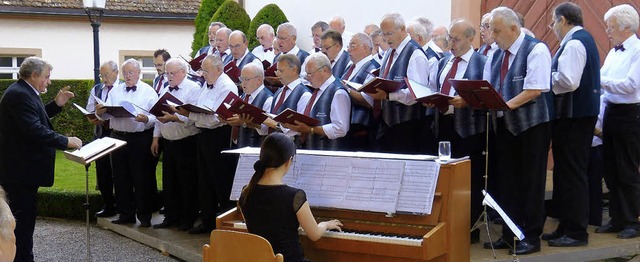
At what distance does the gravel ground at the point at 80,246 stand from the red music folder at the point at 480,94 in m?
3.44

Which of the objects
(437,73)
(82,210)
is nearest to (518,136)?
(437,73)

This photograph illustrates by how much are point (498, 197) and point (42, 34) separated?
19.0 meters

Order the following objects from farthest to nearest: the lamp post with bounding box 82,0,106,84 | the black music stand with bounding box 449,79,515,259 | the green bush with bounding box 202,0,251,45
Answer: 1. the green bush with bounding box 202,0,251,45
2. the lamp post with bounding box 82,0,106,84
3. the black music stand with bounding box 449,79,515,259

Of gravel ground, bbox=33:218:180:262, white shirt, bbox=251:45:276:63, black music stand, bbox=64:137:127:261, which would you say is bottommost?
gravel ground, bbox=33:218:180:262

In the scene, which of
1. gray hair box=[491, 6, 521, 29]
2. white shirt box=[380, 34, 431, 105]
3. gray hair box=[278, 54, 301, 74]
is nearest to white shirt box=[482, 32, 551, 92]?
gray hair box=[491, 6, 521, 29]

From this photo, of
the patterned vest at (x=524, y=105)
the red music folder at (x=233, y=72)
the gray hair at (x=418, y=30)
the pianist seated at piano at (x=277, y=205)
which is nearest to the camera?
the pianist seated at piano at (x=277, y=205)

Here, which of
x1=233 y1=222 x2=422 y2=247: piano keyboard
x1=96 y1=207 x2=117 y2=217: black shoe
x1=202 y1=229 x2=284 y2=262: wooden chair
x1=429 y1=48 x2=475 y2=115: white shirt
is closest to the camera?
x1=202 y1=229 x2=284 y2=262: wooden chair

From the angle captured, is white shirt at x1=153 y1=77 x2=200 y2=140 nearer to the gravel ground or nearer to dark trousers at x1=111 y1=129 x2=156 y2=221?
dark trousers at x1=111 y1=129 x2=156 y2=221

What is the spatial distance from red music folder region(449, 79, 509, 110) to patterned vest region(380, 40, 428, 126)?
40.6 inches

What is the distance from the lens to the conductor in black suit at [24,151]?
7.66 metres

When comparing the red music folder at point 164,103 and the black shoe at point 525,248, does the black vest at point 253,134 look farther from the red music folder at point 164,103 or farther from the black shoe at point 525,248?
the black shoe at point 525,248

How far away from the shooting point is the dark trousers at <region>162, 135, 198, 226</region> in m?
9.39

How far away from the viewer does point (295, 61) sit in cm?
808

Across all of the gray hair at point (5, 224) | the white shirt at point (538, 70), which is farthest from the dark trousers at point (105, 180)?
the gray hair at point (5, 224)
